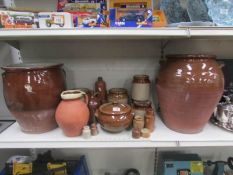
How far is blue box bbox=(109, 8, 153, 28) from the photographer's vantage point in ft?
2.38

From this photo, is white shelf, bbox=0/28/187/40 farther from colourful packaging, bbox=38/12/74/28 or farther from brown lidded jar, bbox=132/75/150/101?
brown lidded jar, bbox=132/75/150/101

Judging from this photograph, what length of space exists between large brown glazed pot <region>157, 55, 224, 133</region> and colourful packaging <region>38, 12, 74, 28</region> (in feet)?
1.34

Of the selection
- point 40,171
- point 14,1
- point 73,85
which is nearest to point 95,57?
point 73,85

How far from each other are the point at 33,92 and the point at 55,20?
274mm

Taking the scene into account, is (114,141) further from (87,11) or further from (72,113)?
(87,11)

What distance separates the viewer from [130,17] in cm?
74

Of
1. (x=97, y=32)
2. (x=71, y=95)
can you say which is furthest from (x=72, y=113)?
(x=97, y=32)

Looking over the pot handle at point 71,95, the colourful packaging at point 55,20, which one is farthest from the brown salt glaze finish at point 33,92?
the colourful packaging at point 55,20

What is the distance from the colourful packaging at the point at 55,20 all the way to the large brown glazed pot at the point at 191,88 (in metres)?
0.41

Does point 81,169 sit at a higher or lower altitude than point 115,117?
lower

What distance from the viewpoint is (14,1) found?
0.93 m

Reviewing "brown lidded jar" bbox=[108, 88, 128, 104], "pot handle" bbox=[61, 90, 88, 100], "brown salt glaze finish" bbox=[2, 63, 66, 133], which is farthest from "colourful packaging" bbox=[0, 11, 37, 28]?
"brown lidded jar" bbox=[108, 88, 128, 104]

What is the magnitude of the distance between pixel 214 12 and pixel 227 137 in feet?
1.63

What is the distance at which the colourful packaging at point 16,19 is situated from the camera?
2.24 feet
